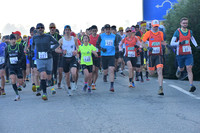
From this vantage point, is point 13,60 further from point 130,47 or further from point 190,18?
point 190,18

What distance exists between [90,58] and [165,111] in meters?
4.00

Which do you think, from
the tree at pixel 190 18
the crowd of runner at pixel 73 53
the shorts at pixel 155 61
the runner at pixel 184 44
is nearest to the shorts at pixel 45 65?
the crowd of runner at pixel 73 53

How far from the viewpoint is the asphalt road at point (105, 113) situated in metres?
6.12

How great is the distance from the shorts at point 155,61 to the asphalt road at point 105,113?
771 mm

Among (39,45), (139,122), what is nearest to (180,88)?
(39,45)

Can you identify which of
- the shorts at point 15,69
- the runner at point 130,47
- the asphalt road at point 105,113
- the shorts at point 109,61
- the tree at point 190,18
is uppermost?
the tree at point 190,18

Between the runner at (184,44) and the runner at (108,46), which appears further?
the runner at (108,46)

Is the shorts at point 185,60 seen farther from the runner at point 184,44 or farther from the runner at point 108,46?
the runner at point 108,46

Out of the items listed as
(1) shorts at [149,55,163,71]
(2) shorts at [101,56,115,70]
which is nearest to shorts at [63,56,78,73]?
(2) shorts at [101,56,115,70]

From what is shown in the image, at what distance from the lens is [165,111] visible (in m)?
7.64

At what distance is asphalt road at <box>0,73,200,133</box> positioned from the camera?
6121 mm

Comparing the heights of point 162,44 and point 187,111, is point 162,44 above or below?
above

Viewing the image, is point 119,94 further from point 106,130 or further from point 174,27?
point 174,27

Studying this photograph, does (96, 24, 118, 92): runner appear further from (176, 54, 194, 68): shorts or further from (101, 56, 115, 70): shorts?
(176, 54, 194, 68): shorts
